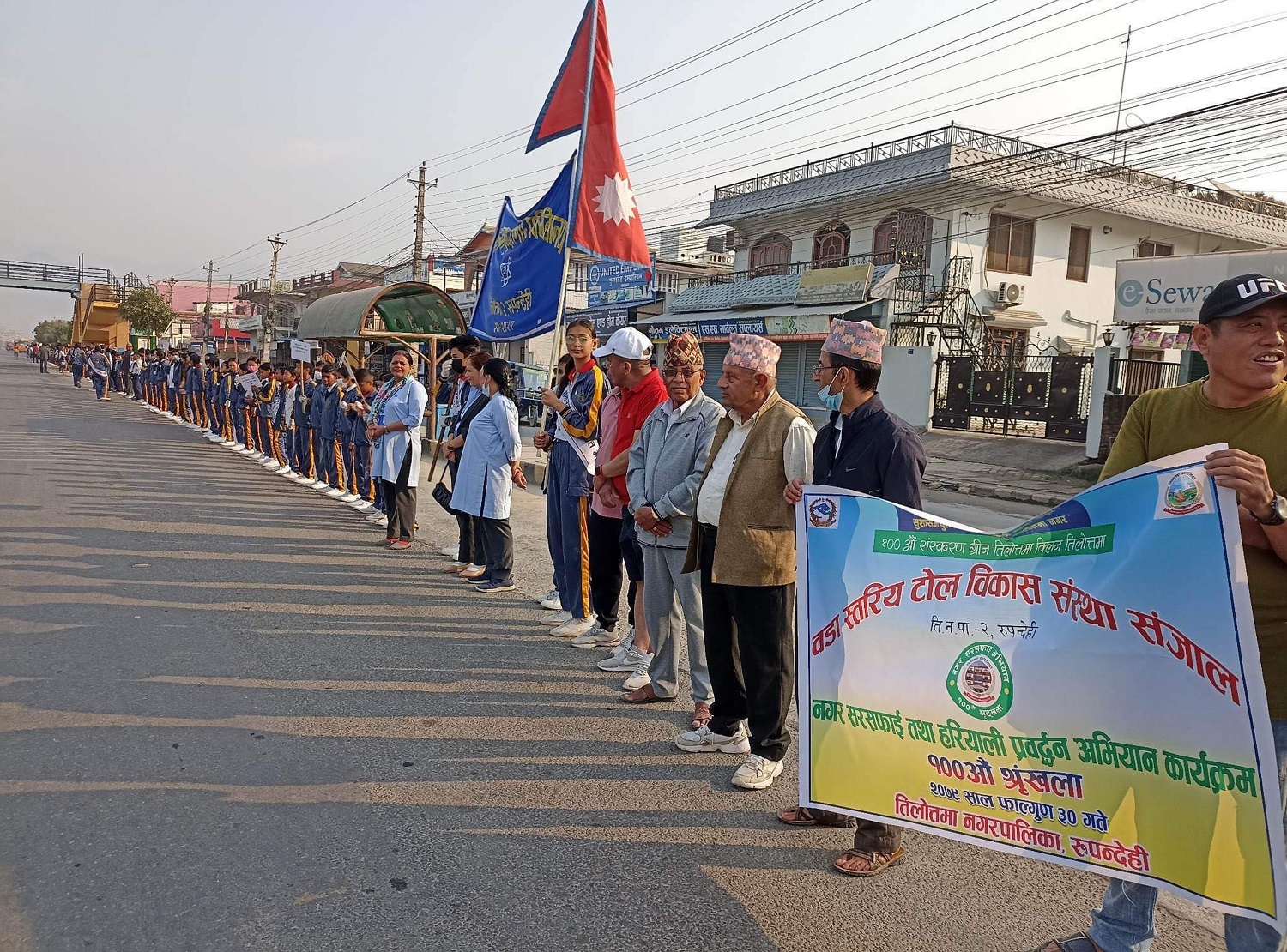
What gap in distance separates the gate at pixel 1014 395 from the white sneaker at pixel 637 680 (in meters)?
16.3

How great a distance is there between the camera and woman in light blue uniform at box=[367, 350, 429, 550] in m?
9.02

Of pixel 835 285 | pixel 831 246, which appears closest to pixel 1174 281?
pixel 835 285

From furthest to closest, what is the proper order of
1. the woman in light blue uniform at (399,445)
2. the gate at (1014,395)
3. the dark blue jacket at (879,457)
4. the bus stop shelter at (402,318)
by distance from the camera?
the gate at (1014,395), the bus stop shelter at (402,318), the woman in light blue uniform at (399,445), the dark blue jacket at (879,457)

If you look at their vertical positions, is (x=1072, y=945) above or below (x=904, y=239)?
below

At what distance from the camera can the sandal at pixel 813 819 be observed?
361 centimetres

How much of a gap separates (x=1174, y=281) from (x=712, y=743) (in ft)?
51.3

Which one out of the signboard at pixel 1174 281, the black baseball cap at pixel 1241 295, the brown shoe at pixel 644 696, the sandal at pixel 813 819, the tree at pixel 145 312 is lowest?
the sandal at pixel 813 819

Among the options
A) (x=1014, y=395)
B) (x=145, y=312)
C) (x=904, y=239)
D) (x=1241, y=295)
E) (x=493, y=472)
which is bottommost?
(x=493, y=472)

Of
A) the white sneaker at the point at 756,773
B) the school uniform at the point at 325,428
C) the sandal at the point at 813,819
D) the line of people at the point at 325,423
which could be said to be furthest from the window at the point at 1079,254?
the sandal at the point at 813,819

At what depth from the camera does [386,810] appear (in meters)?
3.58

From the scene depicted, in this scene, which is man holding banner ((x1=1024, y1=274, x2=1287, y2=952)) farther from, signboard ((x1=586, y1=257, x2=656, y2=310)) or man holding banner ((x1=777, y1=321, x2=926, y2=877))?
signboard ((x1=586, y1=257, x2=656, y2=310))

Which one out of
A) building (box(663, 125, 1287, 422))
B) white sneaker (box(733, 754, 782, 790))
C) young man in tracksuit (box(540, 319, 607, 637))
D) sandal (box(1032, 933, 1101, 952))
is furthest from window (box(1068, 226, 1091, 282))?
sandal (box(1032, 933, 1101, 952))

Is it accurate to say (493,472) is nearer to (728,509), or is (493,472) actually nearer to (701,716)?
(701,716)

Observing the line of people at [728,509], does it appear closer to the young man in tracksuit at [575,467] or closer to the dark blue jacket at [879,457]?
the dark blue jacket at [879,457]
